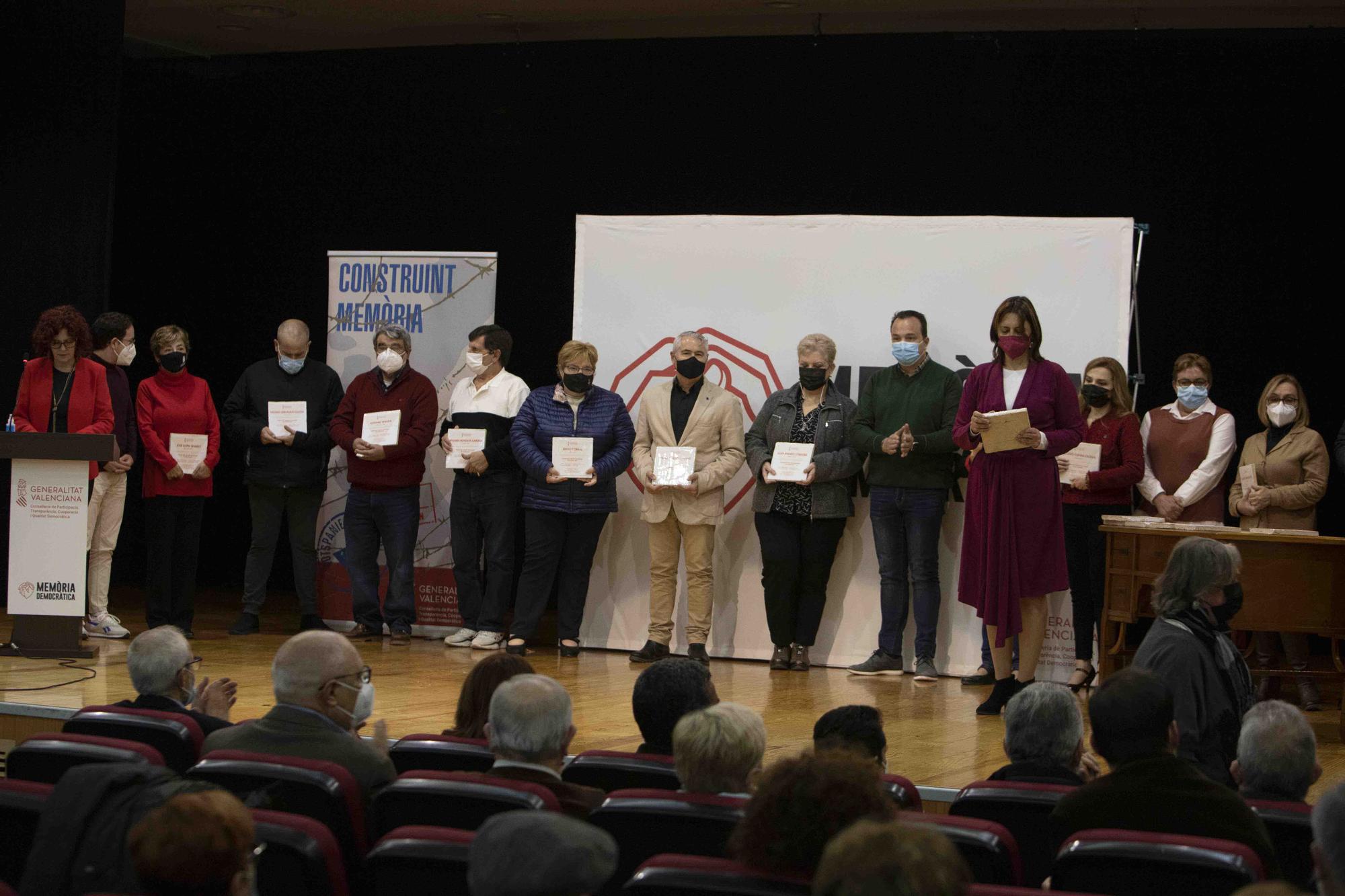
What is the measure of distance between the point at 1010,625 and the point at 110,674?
3556 mm

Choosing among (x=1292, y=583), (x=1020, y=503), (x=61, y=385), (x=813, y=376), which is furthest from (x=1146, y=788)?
(x=61, y=385)

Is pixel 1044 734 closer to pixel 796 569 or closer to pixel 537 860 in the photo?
pixel 537 860

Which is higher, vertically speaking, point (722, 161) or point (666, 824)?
point (722, 161)

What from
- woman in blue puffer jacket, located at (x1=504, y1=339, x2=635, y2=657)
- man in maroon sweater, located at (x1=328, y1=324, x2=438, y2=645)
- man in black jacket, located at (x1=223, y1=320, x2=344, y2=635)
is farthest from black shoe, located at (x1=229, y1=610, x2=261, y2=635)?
woman in blue puffer jacket, located at (x1=504, y1=339, x2=635, y2=657)

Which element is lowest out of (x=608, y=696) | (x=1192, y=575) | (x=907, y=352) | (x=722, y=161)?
(x=608, y=696)

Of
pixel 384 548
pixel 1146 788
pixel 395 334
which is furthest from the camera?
pixel 384 548

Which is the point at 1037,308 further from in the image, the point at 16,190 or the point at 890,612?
the point at 16,190

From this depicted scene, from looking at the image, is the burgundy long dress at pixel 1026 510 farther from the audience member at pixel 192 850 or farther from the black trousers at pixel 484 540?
the audience member at pixel 192 850

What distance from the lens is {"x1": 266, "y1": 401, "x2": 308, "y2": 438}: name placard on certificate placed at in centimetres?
793

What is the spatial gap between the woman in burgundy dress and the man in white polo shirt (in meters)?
2.69

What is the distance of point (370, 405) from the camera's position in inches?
310

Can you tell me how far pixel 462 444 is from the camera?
7711mm

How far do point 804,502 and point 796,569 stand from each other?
0.32 metres

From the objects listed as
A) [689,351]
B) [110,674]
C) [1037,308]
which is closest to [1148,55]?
[1037,308]
